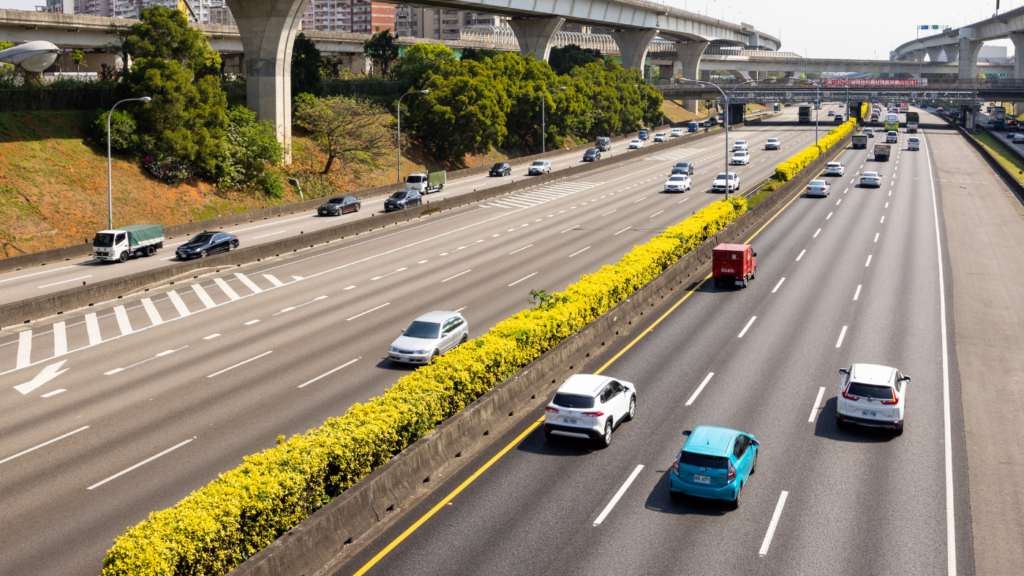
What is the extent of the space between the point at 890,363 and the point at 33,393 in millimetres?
28828

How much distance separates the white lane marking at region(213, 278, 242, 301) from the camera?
43.1 meters

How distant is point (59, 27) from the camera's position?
276 ft

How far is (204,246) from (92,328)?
14.0m

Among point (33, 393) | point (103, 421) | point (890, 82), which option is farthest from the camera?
point (890, 82)

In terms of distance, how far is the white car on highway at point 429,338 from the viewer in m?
31.0

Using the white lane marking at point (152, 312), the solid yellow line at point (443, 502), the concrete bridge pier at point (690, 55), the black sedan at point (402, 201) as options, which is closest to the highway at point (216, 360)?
the white lane marking at point (152, 312)

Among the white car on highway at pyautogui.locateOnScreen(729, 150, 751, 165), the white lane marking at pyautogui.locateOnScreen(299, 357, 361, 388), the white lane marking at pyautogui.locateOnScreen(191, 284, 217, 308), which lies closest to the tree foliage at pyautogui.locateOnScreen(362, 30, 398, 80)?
the white car on highway at pyautogui.locateOnScreen(729, 150, 751, 165)

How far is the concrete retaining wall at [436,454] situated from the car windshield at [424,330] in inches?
186

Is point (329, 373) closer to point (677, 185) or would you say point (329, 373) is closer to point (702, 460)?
point (702, 460)

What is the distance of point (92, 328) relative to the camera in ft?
123

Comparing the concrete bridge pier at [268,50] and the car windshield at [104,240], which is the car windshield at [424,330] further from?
the concrete bridge pier at [268,50]

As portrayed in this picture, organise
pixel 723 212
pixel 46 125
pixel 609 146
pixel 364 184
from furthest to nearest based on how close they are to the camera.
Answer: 1. pixel 609 146
2. pixel 364 184
3. pixel 46 125
4. pixel 723 212

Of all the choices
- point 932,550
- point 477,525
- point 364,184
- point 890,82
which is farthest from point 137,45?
point 890,82

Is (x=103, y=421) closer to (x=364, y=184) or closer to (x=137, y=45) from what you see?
(x=137, y=45)
